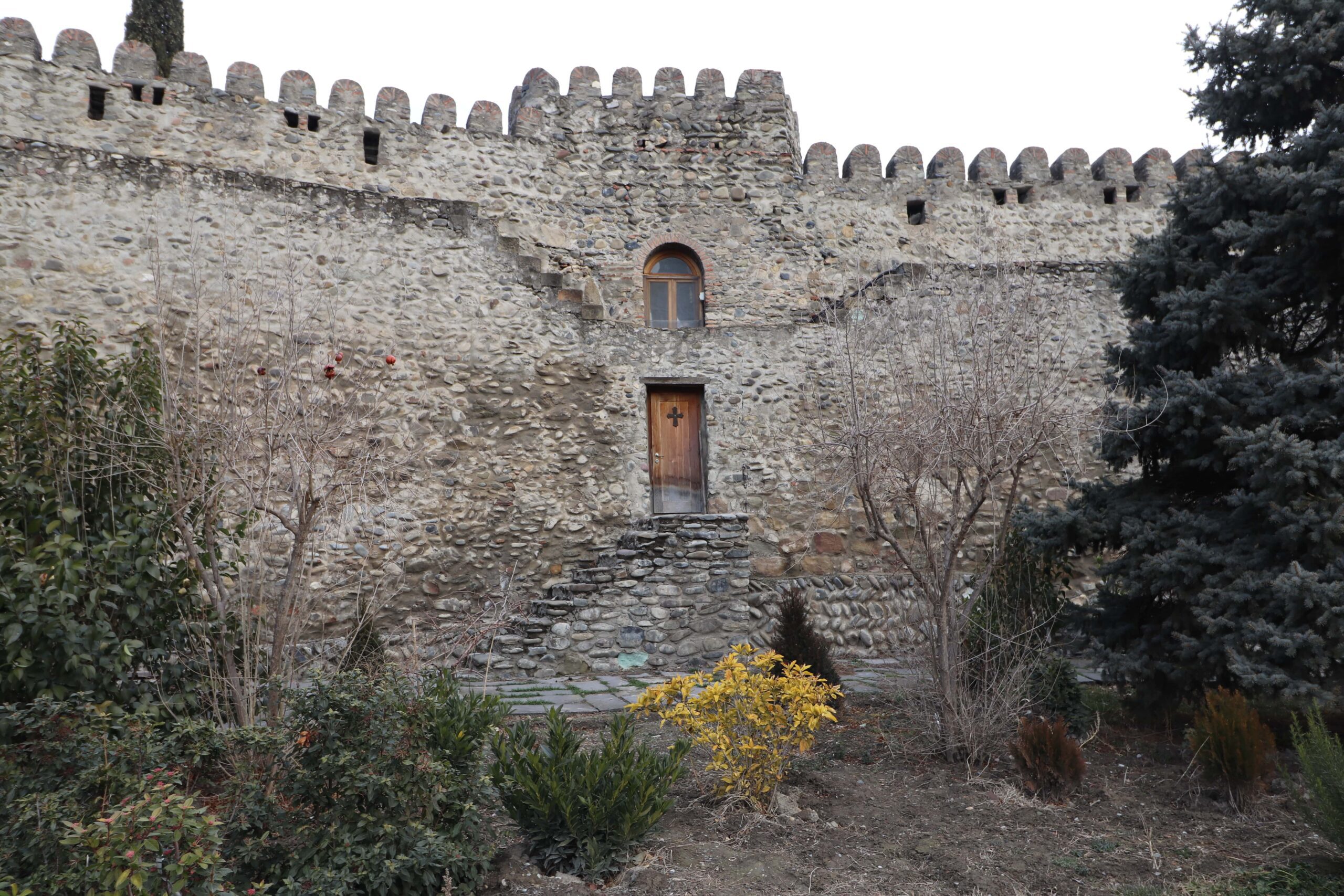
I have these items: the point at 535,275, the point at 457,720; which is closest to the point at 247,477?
the point at 457,720

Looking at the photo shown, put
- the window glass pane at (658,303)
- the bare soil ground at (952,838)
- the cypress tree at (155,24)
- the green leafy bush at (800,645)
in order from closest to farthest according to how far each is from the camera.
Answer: the bare soil ground at (952,838) → the green leafy bush at (800,645) → the cypress tree at (155,24) → the window glass pane at (658,303)

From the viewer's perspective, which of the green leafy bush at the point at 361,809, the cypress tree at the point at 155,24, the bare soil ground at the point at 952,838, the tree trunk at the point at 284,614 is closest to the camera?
the green leafy bush at the point at 361,809

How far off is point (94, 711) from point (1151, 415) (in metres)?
6.09

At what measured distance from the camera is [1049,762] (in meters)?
4.59

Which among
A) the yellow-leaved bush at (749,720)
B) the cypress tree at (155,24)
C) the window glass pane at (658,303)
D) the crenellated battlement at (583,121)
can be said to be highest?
the cypress tree at (155,24)

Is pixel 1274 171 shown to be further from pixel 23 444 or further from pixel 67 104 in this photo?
pixel 67 104

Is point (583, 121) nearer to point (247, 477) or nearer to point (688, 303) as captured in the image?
point (688, 303)

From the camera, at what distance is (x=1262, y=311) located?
5949 millimetres

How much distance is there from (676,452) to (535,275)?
2664mm

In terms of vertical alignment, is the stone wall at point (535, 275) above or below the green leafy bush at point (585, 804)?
above

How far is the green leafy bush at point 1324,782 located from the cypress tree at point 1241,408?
3.97 feet

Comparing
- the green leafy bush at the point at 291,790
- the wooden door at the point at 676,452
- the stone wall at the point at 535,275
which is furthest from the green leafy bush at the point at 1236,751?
the wooden door at the point at 676,452

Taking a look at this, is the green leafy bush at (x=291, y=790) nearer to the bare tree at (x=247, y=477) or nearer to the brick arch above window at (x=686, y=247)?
the bare tree at (x=247, y=477)

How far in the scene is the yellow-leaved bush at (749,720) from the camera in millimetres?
4379
